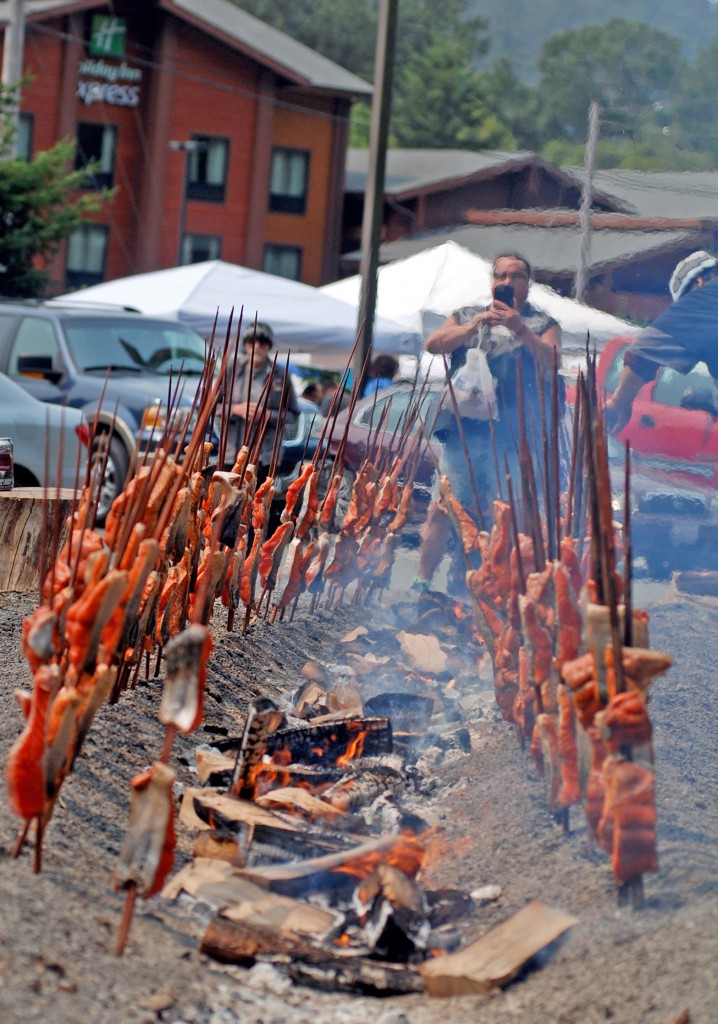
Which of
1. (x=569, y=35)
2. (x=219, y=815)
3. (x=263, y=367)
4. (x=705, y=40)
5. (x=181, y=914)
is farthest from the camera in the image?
(x=263, y=367)

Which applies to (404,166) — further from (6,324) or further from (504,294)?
(504,294)

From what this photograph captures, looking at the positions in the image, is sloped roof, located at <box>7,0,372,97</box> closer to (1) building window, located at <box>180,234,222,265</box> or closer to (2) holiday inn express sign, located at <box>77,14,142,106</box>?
(2) holiday inn express sign, located at <box>77,14,142,106</box>

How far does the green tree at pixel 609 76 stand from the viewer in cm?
630

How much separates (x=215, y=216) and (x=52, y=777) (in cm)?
3593

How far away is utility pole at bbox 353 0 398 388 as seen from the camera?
472 inches

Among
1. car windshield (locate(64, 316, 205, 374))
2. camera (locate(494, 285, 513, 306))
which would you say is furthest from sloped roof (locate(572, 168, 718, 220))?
car windshield (locate(64, 316, 205, 374))

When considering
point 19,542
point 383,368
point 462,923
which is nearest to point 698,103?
point 19,542

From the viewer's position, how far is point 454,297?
29.3 ft

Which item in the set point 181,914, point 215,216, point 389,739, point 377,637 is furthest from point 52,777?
point 215,216

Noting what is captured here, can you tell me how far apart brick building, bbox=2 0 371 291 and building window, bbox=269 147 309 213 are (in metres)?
0.04

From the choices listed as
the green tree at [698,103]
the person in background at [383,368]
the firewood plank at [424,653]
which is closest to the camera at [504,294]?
the green tree at [698,103]

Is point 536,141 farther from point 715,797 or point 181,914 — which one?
point 181,914

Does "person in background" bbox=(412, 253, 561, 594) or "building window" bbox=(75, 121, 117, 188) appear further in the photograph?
"building window" bbox=(75, 121, 117, 188)

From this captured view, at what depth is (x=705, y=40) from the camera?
19.9ft
